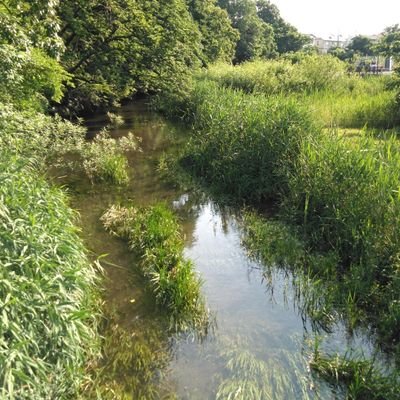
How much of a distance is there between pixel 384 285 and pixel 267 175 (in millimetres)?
3593

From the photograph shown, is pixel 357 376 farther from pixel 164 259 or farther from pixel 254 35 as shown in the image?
pixel 254 35

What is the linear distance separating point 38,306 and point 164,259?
2.53 metres

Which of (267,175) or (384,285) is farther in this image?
(267,175)

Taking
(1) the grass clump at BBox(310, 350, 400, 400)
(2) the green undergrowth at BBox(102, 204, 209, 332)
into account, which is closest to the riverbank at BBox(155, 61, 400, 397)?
(1) the grass clump at BBox(310, 350, 400, 400)

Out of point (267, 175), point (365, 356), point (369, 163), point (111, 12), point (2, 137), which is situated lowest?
point (365, 356)

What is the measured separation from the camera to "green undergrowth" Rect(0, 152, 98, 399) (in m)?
2.67

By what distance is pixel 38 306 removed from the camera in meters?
2.92

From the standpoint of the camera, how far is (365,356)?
3871mm

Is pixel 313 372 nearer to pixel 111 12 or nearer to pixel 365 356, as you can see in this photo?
pixel 365 356

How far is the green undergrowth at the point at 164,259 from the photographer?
14.8 ft

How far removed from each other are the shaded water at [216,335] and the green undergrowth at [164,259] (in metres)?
0.16

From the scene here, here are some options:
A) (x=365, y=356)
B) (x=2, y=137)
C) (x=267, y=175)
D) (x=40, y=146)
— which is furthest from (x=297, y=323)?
(x=40, y=146)

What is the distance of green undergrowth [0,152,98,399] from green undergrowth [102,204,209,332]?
98cm

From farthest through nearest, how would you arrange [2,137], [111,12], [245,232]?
[111,12], [245,232], [2,137]
